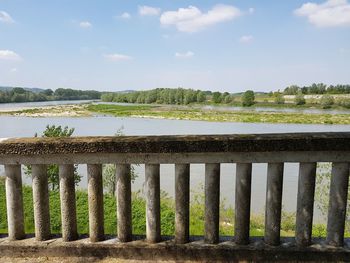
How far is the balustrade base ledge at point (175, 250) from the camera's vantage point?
113 inches

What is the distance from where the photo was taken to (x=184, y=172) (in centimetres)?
289

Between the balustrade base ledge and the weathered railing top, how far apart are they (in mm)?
867

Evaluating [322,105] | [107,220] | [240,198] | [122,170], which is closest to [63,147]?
[122,170]

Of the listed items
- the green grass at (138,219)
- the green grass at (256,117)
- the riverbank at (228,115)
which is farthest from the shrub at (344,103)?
the green grass at (138,219)

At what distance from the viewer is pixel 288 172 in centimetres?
1975

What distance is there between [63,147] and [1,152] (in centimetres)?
58

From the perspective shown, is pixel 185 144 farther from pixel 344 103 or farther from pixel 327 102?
pixel 327 102

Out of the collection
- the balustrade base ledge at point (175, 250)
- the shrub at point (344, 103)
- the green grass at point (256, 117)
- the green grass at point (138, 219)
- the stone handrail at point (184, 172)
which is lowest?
the green grass at point (256, 117)

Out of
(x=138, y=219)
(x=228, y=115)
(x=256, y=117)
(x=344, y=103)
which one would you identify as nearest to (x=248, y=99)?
(x=344, y=103)

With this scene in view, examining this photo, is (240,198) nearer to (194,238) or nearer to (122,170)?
(194,238)

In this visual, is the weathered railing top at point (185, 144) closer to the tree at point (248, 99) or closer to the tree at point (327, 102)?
the tree at point (327, 102)

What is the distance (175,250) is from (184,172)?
0.71 meters

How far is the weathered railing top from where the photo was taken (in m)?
2.71

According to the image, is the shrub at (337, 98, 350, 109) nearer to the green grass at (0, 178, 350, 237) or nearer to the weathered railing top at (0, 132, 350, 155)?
the green grass at (0, 178, 350, 237)
